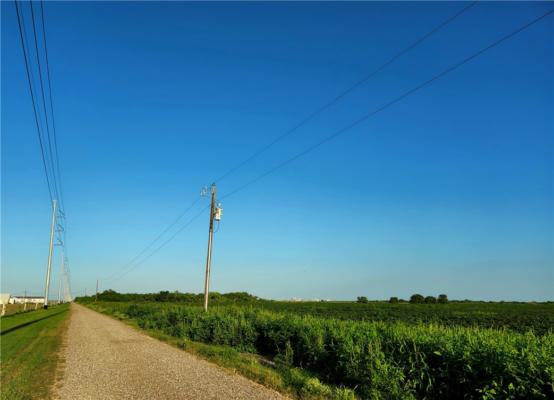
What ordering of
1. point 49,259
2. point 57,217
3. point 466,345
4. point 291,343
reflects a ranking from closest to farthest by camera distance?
point 466,345
point 291,343
point 49,259
point 57,217

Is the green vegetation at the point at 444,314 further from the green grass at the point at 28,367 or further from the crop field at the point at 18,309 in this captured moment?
the crop field at the point at 18,309

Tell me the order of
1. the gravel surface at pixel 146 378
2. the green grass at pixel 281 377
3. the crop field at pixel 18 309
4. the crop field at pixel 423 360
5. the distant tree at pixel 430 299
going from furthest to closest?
the distant tree at pixel 430 299
the crop field at pixel 18 309
the green grass at pixel 281 377
the gravel surface at pixel 146 378
the crop field at pixel 423 360

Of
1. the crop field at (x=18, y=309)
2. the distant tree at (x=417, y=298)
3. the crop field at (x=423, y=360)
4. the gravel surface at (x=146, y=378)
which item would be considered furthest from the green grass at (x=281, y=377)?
the distant tree at (x=417, y=298)

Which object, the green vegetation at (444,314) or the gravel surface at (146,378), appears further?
the green vegetation at (444,314)

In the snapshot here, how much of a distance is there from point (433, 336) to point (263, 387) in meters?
4.70

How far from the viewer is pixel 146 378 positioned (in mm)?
9992

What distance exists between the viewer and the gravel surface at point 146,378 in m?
8.46

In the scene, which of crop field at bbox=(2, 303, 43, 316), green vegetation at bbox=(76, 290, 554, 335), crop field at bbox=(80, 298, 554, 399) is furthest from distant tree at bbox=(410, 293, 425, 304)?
crop field at bbox=(80, 298, 554, 399)

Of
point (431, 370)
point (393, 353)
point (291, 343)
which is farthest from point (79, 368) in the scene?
point (431, 370)

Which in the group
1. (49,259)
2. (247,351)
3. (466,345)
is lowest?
(247,351)

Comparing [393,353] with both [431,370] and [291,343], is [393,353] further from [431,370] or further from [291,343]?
[291,343]

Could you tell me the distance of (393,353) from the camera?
30.7 ft

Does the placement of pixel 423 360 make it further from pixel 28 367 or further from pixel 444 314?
pixel 444 314

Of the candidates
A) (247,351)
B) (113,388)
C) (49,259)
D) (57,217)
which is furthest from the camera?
(57,217)
